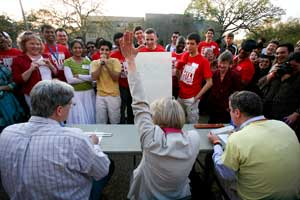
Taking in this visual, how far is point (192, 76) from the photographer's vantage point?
340 centimetres

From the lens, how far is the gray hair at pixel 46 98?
4.50ft

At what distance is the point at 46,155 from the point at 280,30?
115 ft

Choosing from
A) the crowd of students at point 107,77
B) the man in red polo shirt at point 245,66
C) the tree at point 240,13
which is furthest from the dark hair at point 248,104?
the tree at point 240,13

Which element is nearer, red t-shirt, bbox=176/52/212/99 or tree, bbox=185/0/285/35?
red t-shirt, bbox=176/52/212/99

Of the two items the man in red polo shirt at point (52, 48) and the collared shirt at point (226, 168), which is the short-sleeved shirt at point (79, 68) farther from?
the collared shirt at point (226, 168)

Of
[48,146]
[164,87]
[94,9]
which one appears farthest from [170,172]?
[94,9]

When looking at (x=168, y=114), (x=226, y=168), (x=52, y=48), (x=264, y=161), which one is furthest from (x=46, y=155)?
(x=52, y=48)

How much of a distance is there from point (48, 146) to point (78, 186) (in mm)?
341

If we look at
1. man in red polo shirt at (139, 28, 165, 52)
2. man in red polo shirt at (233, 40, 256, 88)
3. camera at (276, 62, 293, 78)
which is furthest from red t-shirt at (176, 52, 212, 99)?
camera at (276, 62, 293, 78)

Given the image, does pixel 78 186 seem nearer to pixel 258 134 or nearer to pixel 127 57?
pixel 127 57

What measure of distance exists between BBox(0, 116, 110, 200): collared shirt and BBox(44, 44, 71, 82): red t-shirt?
2.18 m

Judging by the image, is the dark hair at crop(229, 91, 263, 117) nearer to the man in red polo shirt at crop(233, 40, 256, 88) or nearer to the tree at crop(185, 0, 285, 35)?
the man in red polo shirt at crop(233, 40, 256, 88)

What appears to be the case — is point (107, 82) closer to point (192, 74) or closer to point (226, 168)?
point (192, 74)

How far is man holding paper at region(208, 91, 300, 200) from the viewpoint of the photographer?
1.46 metres
